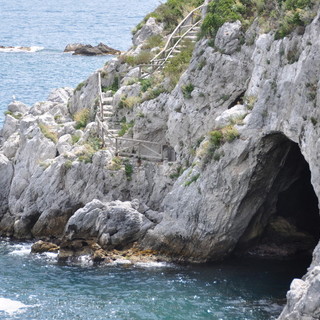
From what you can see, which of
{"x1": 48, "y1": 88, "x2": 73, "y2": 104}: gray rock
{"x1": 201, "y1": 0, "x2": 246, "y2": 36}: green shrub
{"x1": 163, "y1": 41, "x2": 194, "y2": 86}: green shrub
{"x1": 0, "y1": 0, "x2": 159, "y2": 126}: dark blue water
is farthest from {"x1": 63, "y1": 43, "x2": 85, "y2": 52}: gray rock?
{"x1": 201, "y1": 0, "x2": 246, "y2": 36}: green shrub

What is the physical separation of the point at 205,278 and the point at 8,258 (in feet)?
35.0

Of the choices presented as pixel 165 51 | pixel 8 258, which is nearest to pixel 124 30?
pixel 165 51

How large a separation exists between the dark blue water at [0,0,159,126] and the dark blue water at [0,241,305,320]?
41.8 meters

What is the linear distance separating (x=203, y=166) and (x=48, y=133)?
1339 cm

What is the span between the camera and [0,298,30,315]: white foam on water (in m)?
36.5

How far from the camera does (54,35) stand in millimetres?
134000

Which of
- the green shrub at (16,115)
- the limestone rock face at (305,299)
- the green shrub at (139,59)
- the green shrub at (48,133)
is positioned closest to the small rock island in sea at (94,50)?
the green shrub at (16,115)

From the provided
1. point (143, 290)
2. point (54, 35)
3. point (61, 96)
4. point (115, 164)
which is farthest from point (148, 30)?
point (54, 35)

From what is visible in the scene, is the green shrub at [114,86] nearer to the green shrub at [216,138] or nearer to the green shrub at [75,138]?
the green shrub at [75,138]

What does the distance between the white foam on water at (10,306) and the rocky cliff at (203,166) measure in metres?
6.15

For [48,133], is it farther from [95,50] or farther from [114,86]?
[95,50]

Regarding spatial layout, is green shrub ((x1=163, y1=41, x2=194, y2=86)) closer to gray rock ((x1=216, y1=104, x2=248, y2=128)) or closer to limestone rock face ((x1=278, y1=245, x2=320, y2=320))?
gray rock ((x1=216, y1=104, x2=248, y2=128))

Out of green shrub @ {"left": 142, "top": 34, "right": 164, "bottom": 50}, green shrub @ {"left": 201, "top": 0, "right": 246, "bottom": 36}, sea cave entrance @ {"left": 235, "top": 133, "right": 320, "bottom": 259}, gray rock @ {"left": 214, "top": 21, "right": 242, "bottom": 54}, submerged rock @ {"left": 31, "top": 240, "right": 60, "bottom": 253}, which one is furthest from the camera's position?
green shrub @ {"left": 142, "top": 34, "right": 164, "bottom": 50}

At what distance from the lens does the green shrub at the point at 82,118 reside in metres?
52.8
